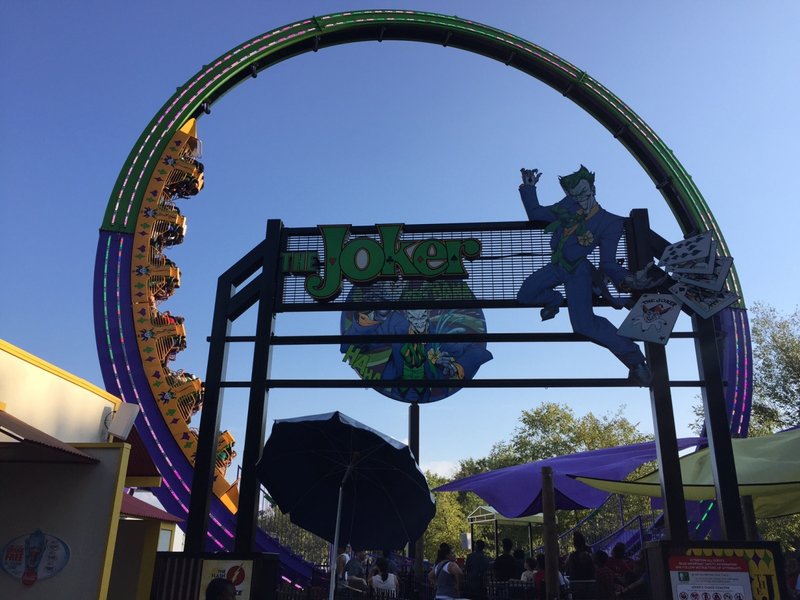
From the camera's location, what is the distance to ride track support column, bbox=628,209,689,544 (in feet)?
24.7

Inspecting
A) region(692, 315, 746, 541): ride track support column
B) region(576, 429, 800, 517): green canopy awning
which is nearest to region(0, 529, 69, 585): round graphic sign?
region(576, 429, 800, 517): green canopy awning

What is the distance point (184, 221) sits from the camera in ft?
38.5

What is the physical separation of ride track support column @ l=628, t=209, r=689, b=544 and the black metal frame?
0.4 inches

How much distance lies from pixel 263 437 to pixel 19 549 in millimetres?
2865

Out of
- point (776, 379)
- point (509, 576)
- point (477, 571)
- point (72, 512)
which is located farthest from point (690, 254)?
point (776, 379)

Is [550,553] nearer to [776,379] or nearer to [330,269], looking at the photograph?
[330,269]

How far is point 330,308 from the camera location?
29.5 feet

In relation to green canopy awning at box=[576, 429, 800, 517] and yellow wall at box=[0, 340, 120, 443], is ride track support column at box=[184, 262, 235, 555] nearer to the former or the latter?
yellow wall at box=[0, 340, 120, 443]

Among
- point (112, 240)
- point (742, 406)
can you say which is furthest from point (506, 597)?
point (112, 240)

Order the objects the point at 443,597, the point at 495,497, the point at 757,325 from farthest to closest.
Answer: the point at 757,325
the point at 495,497
the point at 443,597

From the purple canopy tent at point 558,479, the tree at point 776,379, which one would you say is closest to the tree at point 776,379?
the tree at point 776,379

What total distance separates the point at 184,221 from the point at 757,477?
9.71m

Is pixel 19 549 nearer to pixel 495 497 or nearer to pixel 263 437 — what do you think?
pixel 263 437

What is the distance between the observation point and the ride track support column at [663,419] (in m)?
7.53
